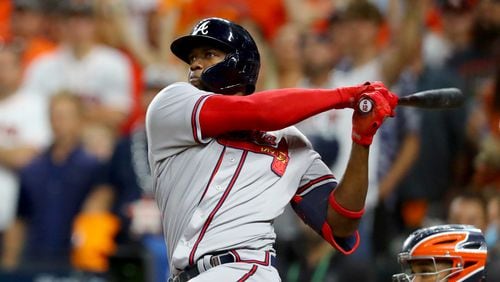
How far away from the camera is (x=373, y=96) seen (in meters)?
4.48

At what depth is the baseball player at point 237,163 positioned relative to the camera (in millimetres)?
4547

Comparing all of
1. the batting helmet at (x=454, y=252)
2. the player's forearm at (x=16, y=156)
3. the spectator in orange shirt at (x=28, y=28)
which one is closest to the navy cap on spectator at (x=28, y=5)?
the spectator in orange shirt at (x=28, y=28)

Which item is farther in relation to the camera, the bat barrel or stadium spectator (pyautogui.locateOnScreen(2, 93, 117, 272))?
stadium spectator (pyautogui.locateOnScreen(2, 93, 117, 272))

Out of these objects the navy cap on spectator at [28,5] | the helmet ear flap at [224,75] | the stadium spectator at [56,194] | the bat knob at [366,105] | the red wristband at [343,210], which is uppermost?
the navy cap on spectator at [28,5]

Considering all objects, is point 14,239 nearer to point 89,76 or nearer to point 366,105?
point 89,76

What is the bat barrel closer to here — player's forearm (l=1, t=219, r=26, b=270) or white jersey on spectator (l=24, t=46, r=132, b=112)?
player's forearm (l=1, t=219, r=26, b=270)

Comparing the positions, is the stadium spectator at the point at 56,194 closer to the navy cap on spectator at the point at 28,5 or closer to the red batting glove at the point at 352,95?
the navy cap on spectator at the point at 28,5

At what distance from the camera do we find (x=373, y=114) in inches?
177

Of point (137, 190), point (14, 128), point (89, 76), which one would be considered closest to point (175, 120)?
point (137, 190)

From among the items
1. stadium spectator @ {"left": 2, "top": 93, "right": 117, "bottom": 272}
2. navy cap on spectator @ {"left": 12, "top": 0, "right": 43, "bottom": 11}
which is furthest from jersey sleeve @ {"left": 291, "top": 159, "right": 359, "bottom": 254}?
navy cap on spectator @ {"left": 12, "top": 0, "right": 43, "bottom": 11}

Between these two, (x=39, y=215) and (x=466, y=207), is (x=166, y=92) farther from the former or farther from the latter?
(x=39, y=215)

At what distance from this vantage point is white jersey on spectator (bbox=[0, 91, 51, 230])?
29.5ft

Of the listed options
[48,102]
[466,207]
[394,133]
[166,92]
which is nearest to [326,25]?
[394,133]

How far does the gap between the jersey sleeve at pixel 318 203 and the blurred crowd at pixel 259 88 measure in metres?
2.25
